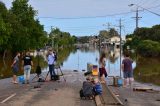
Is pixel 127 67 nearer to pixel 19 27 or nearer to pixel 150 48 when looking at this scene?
pixel 19 27

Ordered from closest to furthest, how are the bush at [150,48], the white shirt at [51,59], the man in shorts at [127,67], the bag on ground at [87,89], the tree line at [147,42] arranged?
the bag on ground at [87,89], the man in shorts at [127,67], the white shirt at [51,59], the bush at [150,48], the tree line at [147,42]

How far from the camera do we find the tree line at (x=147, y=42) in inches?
4156

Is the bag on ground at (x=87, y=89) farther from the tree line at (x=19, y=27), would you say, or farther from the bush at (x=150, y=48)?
the bush at (x=150, y=48)

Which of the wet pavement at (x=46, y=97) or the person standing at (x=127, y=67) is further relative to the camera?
the person standing at (x=127, y=67)

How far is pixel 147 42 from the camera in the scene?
10706 cm

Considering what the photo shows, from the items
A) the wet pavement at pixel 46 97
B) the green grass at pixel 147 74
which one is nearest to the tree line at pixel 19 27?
the green grass at pixel 147 74

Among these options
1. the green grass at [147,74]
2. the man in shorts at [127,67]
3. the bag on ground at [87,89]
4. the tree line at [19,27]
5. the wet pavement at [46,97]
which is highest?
the tree line at [19,27]

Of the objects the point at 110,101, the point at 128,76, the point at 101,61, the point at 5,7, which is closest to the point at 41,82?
the point at 101,61

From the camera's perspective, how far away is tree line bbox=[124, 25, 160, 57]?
10556 centimetres

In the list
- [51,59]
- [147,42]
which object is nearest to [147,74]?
[51,59]

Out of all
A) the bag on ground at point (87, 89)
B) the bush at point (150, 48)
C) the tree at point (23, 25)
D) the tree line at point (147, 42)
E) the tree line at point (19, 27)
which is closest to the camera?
the bag on ground at point (87, 89)

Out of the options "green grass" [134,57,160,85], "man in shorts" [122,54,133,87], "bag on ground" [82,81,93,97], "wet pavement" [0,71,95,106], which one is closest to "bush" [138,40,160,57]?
"green grass" [134,57,160,85]

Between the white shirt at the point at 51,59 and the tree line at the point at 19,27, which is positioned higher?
the tree line at the point at 19,27

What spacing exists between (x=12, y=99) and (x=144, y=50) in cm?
8930
